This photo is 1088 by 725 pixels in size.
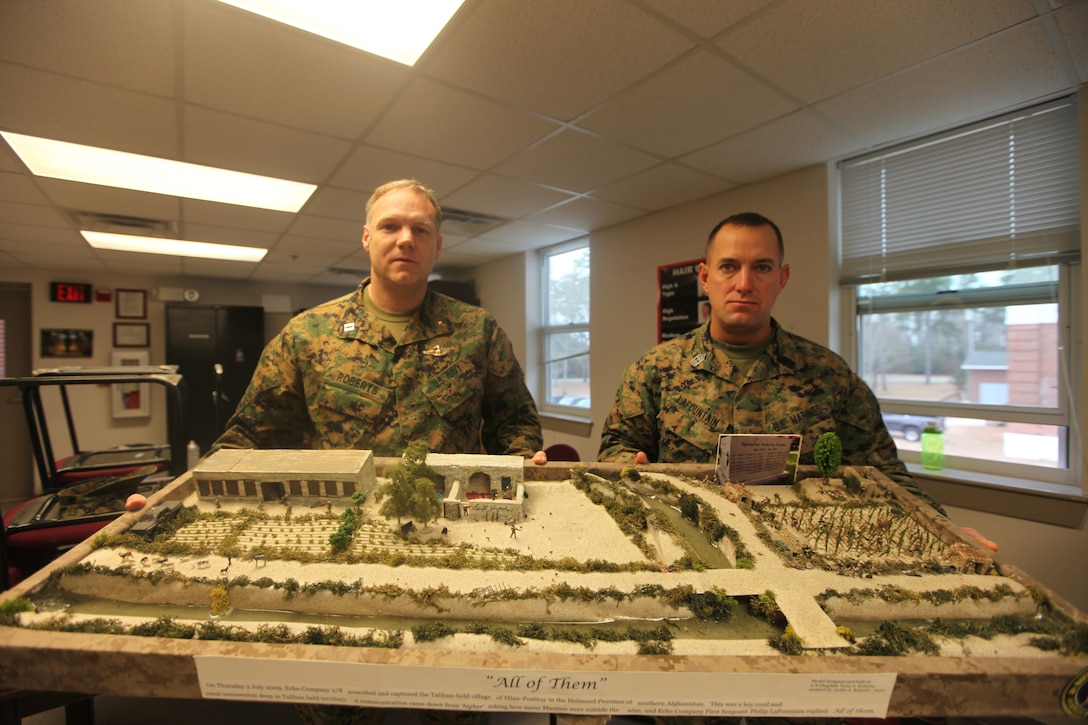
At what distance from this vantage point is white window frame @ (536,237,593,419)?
5.45 m

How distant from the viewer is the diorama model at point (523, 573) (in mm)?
719

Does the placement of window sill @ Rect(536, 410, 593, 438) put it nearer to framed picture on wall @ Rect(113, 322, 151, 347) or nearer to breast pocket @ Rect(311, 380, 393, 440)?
breast pocket @ Rect(311, 380, 393, 440)

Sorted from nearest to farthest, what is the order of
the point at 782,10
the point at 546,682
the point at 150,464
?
the point at 546,682
the point at 782,10
the point at 150,464

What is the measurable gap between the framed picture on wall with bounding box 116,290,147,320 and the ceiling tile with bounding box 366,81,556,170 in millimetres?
6152

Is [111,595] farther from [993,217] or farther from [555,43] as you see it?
[993,217]

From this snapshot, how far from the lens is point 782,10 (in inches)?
64.6

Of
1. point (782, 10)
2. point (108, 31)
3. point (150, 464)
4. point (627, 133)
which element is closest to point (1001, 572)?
point (782, 10)

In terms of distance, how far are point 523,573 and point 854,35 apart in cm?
227

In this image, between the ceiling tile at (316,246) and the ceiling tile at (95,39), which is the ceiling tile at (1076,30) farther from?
the ceiling tile at (316,246)

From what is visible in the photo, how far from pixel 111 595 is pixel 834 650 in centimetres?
121

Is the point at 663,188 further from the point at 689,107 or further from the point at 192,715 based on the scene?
the point at 192,715

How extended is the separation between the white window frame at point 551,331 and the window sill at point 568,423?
75mm

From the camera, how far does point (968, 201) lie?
2.67 m

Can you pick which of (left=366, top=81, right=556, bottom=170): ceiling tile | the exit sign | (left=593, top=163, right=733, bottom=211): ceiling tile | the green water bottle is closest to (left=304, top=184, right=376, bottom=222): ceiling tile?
(left=366, top=81, right=556, bottom=170): ceiling tile
